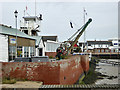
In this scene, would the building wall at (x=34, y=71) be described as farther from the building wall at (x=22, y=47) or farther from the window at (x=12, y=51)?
the building wall at (x=22, y=47)

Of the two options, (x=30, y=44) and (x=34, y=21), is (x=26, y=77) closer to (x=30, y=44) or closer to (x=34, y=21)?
(x=30, y=44)

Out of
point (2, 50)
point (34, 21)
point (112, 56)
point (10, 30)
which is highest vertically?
point (34, 21)

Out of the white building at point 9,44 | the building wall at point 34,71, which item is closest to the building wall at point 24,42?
the white building at point 9,44

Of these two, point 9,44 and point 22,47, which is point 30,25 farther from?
point 9,44

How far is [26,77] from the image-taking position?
1417 cm

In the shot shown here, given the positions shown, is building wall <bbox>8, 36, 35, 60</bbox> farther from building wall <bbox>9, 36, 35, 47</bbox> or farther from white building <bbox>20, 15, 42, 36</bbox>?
white building <bbox>20, 15, 42, 36</bbox>

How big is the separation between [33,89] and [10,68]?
13.1 feet

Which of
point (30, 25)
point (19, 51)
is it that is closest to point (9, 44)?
point (19, 51)

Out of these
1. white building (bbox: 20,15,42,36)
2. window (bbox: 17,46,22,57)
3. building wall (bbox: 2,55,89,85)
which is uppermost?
white building (bbox: 20,15,42,36)

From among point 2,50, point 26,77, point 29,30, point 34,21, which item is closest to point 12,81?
point 26,77

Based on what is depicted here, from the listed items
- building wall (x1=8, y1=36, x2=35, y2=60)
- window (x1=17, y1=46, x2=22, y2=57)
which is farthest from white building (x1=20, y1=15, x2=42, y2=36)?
window (x1=17, y1=46, x2=22, y2=57)

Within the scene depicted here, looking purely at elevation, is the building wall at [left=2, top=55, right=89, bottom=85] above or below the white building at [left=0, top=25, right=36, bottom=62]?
below

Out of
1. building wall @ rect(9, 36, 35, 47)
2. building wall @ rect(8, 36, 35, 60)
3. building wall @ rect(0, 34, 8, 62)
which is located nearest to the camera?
building wall @ rect(0, 34, 8, 62)

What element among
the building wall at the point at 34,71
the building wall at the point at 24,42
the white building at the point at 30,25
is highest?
the white building at the point at 30,25
